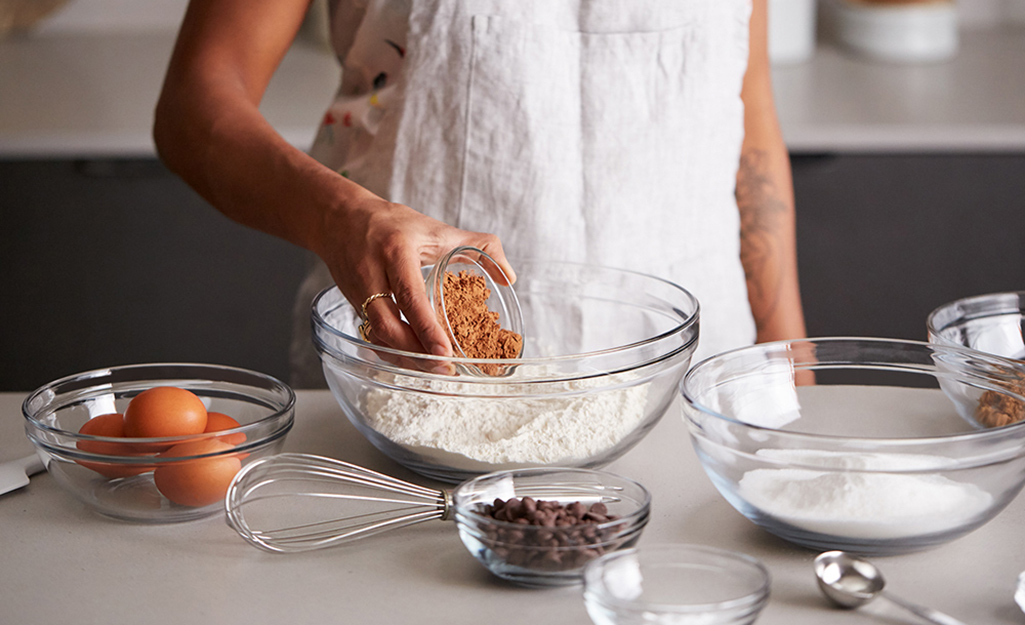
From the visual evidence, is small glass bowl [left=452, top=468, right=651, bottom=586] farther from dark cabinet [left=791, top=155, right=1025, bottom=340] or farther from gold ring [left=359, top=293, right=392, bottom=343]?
dark cabinet [left=791, top=155, right=1025, bottom=340]

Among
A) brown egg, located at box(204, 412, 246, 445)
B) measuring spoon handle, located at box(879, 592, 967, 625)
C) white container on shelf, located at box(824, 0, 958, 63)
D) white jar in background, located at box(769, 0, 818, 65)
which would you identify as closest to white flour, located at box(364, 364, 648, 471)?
brown egg, located at box(204, 412, 246, 445)

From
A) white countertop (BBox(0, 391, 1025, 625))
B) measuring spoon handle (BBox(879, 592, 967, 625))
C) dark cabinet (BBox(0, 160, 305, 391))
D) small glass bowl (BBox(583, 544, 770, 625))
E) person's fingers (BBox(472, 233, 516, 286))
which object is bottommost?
dark cabinet (BBox(0, 160, 305, 391))

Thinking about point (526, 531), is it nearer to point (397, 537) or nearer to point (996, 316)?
point (397, 537)

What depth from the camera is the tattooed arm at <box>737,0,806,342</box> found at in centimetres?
109

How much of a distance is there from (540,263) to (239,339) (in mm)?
1236

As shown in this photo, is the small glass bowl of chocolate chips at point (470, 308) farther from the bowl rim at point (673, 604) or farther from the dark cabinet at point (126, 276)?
the dark cabinet at point (126, 276)

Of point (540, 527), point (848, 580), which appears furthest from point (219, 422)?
A: point (848, 580)

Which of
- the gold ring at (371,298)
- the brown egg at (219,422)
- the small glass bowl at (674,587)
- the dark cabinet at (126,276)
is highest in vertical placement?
the gold ring at (371,298)

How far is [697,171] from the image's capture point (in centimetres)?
101

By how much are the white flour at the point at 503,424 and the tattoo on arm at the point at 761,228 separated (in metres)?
0.50

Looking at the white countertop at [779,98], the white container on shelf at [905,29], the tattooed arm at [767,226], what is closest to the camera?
the tattooed arm at [767,226]

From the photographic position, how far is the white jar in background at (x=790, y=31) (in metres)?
2.18

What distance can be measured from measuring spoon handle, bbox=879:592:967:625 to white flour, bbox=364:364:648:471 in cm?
21

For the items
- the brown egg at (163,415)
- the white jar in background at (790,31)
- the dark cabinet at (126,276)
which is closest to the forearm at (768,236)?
the brown egg at (163,415)
